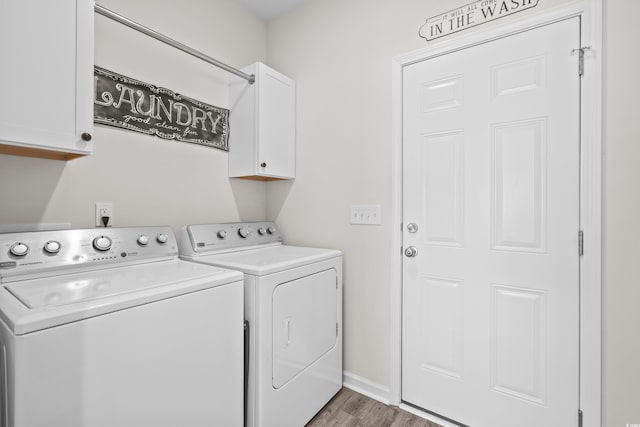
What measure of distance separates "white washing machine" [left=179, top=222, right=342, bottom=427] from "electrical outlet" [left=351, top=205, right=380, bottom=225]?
272 mm

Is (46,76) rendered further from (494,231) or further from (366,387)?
(366,387)

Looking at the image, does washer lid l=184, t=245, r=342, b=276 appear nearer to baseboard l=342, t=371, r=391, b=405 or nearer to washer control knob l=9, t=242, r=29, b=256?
washer control knob l=9, t=242, r=29, b=256

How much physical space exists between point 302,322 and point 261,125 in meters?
1.28

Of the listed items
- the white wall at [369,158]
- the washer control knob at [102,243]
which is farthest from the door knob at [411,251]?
the washer control knob at [102,243]

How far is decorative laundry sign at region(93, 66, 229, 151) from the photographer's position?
1596 mm

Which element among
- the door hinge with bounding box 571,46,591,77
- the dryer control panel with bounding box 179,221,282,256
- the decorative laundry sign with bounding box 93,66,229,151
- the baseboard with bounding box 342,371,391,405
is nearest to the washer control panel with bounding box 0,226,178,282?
the dryer control panel with bounding box 179,221,282,256

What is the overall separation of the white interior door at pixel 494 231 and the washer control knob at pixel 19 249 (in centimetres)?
177

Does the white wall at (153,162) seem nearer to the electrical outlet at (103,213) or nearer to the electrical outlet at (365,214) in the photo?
the electrical outlet at (103,213)

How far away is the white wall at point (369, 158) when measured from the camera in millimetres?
1288

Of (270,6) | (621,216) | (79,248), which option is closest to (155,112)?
(79,248)

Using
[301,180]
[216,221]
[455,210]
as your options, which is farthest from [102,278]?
[455,210]

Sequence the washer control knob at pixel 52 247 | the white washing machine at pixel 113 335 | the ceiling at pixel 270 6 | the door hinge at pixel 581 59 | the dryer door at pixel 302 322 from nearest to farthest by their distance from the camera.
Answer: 1. the white washing machine at pixel 113 335
2. the washer control knob at pixel 52 247
3. the door hinge at pixel 581 59
4. the dryer door at pixel 302 322
5. the ceiling at pixel 270 6

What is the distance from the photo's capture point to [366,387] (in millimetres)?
1990

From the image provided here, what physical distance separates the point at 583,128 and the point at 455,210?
25.1 inches
